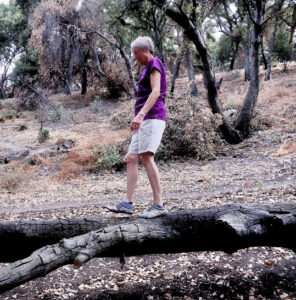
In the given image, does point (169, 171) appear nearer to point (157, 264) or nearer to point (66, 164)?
point (66, 164)

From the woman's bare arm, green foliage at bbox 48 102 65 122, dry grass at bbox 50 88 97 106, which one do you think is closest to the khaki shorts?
the woman's bare arm

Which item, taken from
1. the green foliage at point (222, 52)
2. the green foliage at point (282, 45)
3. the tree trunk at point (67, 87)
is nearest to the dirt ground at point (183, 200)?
the tree trunk at point (67, 87)

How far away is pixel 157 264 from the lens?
335 cm

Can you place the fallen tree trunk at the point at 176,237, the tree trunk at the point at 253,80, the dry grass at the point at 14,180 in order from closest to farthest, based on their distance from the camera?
1. the fallen tree trunk at the point at 176,237
2. the dry grass at the point at 14,180
3. the tree trunk at the point at 253,80

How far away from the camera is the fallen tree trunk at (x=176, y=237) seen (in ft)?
7.02

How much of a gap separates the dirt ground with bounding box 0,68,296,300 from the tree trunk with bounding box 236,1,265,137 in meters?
0.49

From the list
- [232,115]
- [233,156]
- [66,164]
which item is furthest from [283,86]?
[66,164]

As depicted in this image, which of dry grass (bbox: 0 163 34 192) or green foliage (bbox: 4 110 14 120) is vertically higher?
green foliage (bbox: 4 110 14 120)

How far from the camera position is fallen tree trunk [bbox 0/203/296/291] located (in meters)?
2.14

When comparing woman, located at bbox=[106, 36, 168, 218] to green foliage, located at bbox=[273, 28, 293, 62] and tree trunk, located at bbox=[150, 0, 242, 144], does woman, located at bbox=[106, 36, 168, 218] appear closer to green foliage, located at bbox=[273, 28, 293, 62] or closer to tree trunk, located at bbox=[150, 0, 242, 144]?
tree trunk, located at bbox=[150, 0, 242, 144]

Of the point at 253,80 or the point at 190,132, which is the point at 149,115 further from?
the point at 253,80

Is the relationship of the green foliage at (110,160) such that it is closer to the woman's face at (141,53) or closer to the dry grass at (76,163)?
the dry grass at (76,163)

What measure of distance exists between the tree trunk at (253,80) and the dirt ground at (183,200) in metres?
0.49

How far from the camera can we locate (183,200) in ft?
18.7
